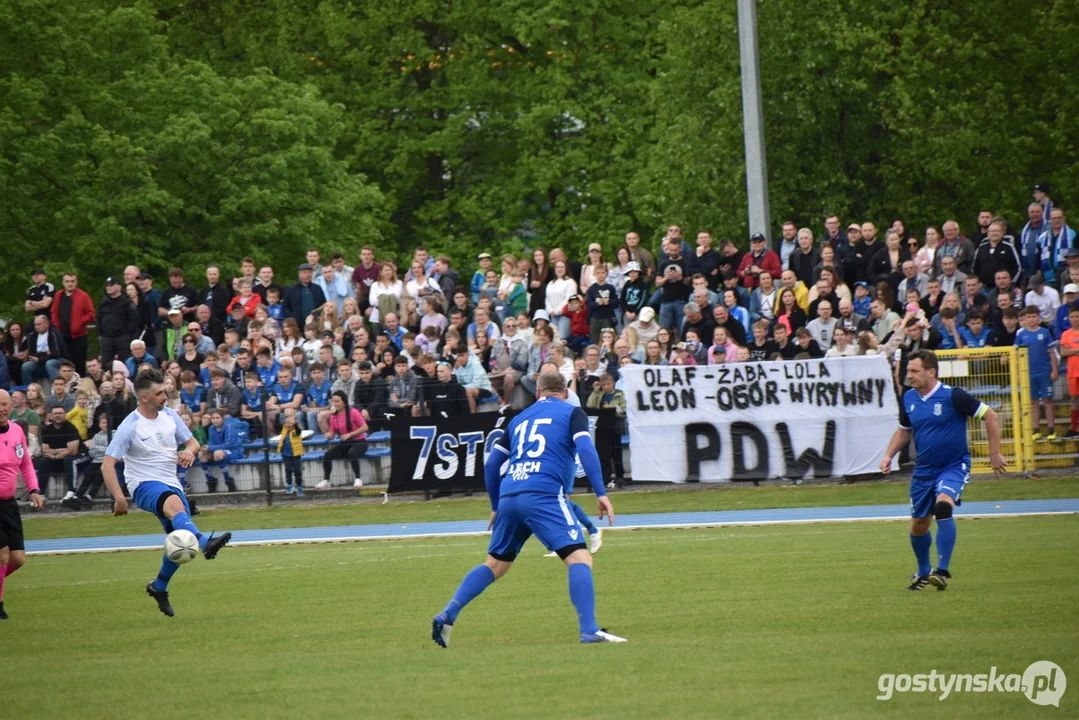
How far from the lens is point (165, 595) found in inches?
493

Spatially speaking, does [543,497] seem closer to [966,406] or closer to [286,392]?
[966,406]

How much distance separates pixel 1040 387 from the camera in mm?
20391

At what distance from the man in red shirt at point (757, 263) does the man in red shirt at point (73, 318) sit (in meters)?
12.2

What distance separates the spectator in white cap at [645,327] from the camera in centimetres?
2317

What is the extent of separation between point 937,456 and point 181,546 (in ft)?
21.0

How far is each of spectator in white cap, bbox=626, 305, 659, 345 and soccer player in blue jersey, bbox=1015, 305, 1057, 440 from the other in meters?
5.69

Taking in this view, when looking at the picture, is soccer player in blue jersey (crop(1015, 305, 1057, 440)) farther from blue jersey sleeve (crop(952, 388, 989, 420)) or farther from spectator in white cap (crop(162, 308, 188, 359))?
spectator in white cap (crop(162, 308, 188, 359))

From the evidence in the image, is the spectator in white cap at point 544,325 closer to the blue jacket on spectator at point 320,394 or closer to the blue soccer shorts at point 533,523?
the blue jacket on spectator at point 320,394

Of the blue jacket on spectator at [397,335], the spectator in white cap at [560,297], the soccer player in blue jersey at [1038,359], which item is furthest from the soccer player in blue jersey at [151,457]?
the soccer player in blue jersey at [1038,359]

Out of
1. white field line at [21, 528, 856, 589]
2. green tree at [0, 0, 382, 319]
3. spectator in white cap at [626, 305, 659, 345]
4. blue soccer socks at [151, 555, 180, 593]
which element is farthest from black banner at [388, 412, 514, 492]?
green tree at [0, 0, 382, 319]

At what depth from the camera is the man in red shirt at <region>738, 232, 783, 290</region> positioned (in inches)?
910

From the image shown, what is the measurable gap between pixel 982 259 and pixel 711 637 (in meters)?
13.3

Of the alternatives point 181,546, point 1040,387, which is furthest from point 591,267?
point 181,546

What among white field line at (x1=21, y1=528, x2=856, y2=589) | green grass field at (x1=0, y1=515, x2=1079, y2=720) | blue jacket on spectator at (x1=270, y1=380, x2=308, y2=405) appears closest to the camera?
green grass field at (x1=0, y1=515, x2=1079, y2=720)
